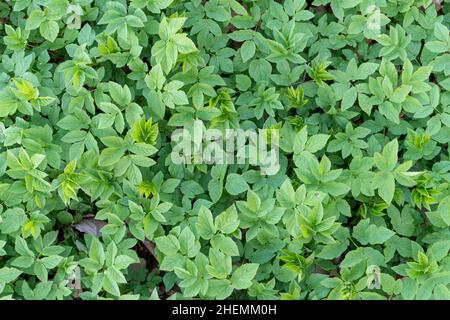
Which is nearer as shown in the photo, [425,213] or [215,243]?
[215,243]

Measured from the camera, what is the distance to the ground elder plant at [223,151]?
255 cm

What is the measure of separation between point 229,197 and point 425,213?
2.84 ft

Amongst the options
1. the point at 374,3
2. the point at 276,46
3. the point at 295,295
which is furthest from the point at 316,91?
the point at 295,295

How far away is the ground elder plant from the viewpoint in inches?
100

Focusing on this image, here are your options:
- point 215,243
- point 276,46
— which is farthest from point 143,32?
point 215,243

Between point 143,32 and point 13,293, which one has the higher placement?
point 143,32

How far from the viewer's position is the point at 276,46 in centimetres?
278

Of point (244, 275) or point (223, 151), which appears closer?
point (244, 275)

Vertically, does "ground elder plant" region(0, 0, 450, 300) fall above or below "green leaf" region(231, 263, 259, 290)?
above

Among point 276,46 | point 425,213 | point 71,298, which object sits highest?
point 276,46

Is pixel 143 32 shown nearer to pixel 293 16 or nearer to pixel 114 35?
pixel 114 35

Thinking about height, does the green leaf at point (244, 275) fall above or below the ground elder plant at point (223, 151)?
below

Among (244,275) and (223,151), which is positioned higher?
(223,151)

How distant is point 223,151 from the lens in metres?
2.71
